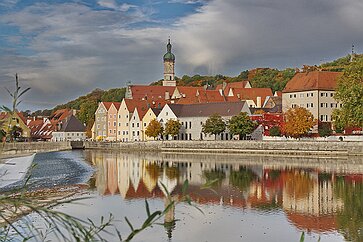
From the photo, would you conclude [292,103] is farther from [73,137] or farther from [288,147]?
[73,137]

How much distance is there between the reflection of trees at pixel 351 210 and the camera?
17281 mm

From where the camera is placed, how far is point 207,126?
68.1m

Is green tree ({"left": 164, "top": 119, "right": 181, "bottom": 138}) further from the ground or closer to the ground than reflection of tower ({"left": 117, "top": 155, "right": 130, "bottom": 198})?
further from the ground

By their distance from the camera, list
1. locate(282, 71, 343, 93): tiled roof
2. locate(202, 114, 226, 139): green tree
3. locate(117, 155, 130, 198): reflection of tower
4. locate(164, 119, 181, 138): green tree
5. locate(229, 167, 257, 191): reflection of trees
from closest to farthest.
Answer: locate(117, 155, 130, 198): reflection of tower → locate(229, 167, 257, 191): reflection of trees → locate(202, 114, 226, 139): green tree → locate(282, 71, 343, 93): tiled roof → locate(164, 119, 181, 138): green tree

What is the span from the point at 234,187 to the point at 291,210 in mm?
8051

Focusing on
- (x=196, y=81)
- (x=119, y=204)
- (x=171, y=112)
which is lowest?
(x=119, y=204)

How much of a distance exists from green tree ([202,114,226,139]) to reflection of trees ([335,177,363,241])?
36.2 m

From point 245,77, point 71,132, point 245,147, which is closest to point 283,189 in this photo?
point 245,147

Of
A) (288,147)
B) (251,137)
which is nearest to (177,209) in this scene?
(288,147)

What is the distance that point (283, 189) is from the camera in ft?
95.1

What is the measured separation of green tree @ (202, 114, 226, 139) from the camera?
67375 millimetres

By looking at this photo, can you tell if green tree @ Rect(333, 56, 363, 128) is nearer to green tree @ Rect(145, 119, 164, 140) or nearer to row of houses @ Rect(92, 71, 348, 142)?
row of houses @ Rect(92, 71, 348, 142)

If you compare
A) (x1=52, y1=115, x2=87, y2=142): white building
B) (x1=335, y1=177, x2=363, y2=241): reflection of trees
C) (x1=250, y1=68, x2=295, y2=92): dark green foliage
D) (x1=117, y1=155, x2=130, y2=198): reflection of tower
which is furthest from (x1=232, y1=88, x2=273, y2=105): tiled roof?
(x1=335, y1=177, x2=363, y2=241): reflection of trees

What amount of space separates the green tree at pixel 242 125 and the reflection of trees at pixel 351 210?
32.8 meters
